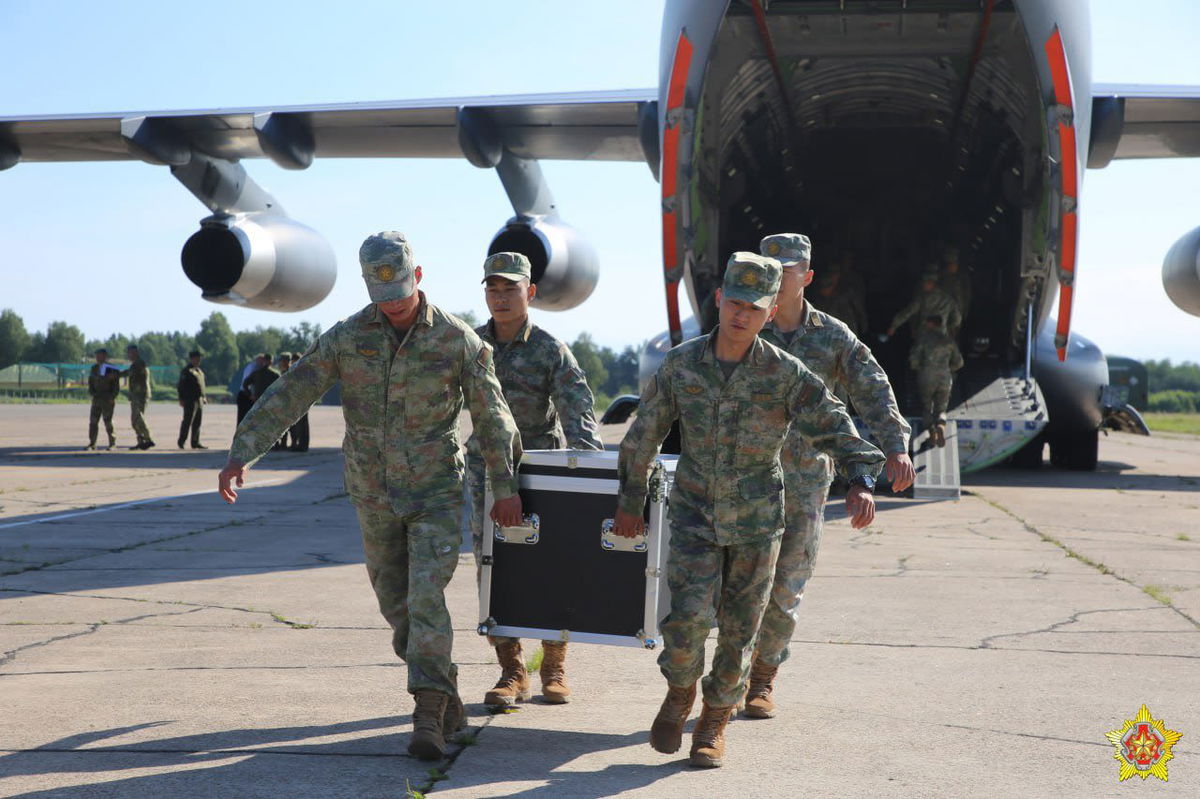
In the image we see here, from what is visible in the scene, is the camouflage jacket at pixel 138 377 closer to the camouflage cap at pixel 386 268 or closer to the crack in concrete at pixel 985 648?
the crack in concrete at pixel 985 648

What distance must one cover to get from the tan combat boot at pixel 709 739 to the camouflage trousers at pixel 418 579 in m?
0.75

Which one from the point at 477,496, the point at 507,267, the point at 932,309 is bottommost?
the point at 477,496

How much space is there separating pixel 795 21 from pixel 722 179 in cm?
247

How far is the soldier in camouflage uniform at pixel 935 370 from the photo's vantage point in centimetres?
1082

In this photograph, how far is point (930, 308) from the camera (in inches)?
442

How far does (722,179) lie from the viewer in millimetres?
11328

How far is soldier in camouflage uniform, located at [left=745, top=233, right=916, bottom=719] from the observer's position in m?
3.98

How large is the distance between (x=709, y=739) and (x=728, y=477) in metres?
0.76

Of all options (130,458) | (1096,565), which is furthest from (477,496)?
(130,458)

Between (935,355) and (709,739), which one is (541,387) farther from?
(935,355)

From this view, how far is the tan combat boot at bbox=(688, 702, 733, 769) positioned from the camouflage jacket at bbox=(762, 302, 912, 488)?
3.03 ft

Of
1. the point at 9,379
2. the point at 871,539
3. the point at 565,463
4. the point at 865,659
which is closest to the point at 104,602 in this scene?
the point at 565,463

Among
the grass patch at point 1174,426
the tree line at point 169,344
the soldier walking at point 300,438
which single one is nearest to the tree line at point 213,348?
the tree line at point 169,344

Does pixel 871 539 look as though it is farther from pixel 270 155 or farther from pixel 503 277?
pixel 270 155
